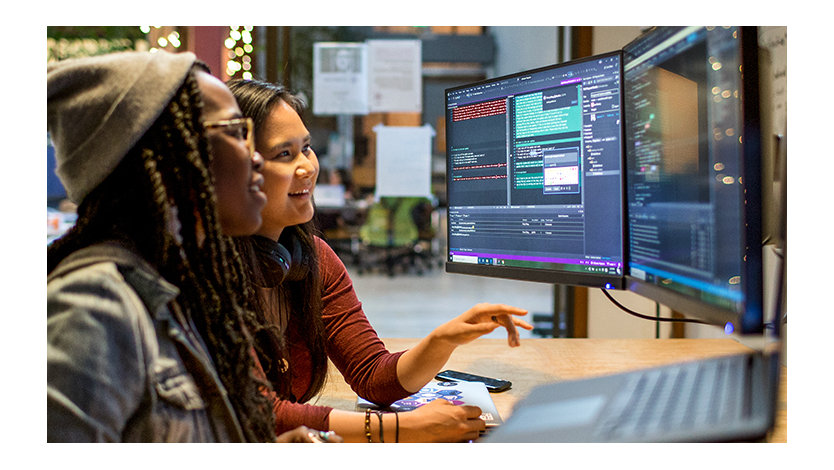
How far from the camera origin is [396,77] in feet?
8.80

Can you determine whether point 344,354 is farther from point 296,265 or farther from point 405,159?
point 405,159

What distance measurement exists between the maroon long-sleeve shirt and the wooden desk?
2.0 inches

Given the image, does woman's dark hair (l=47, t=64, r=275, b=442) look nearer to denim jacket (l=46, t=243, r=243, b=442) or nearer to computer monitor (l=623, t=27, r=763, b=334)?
denim jacket (l=46, t=243, r=243, b=442)

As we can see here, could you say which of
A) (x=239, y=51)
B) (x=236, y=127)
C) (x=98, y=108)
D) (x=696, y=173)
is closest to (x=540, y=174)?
(x=696, y=173)

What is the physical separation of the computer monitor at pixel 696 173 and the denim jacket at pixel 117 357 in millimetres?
633

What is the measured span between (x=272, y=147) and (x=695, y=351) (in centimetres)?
101

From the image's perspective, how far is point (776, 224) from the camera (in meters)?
0.86

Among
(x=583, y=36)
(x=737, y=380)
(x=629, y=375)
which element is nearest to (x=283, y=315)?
(x=629, y=375)

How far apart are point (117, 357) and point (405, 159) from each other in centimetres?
220

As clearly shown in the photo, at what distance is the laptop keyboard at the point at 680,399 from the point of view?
583mm

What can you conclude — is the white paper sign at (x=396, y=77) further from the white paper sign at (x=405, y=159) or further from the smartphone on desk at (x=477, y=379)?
the smartphone on desk at (x=477, y=379)

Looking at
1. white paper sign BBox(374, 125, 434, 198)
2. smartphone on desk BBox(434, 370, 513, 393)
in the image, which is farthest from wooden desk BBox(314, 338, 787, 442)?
white paper sign BBox(374, 125, 434, 198)

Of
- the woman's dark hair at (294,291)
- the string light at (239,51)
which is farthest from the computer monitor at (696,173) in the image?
the string light at (239,51)
